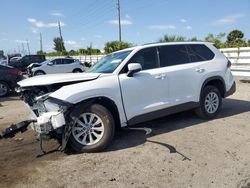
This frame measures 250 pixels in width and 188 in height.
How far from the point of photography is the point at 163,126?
662cm

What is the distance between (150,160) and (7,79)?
10159mm

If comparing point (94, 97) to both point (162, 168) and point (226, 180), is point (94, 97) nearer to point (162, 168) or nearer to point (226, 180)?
point (162, 168)

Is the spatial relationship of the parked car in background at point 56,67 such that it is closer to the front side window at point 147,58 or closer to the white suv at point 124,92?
the white suv at point 124,92

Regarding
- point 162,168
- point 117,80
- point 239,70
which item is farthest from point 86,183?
point 239,70

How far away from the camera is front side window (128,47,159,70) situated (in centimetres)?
604

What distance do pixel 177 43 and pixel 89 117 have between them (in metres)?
2.79

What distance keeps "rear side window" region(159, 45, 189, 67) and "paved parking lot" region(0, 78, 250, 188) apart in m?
1.33

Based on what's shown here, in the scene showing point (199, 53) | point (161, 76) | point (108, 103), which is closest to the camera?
point (108, 103)

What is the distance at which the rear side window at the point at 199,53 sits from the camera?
6.91 m

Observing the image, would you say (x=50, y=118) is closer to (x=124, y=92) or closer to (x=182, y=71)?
(x=124, y=92)

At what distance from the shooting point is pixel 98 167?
15.0 feet

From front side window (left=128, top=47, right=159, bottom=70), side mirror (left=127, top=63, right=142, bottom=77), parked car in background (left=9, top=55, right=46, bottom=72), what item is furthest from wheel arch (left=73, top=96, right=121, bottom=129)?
parked car in background (left=9, top=55, right=46, bottom=72)

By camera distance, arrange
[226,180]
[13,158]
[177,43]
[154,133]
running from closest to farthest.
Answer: [226,180], [13,158], [154,133], [177,43]

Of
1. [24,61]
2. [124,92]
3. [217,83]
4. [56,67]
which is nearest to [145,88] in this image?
[124,92]
